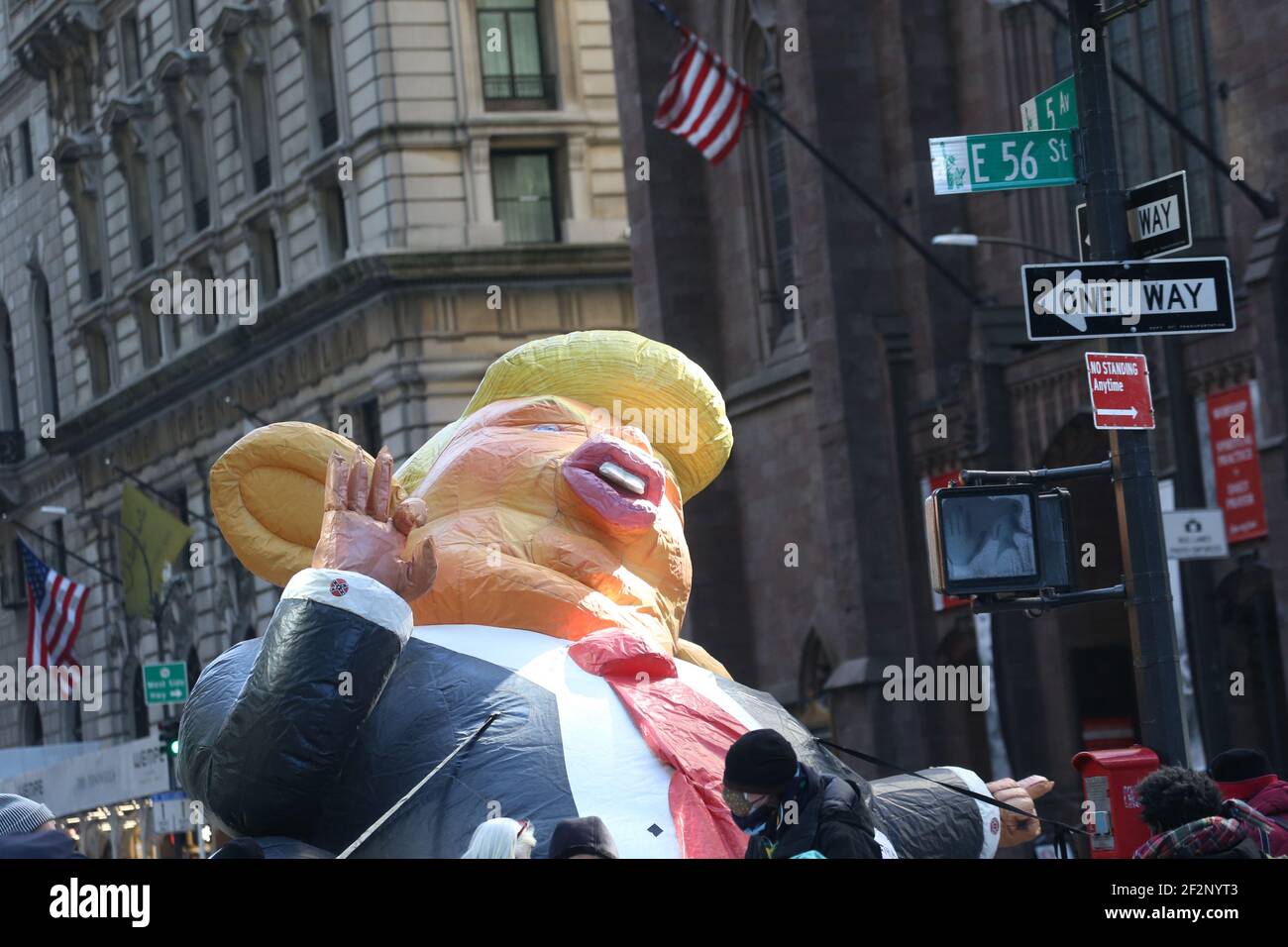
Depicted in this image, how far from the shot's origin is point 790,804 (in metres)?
6.41

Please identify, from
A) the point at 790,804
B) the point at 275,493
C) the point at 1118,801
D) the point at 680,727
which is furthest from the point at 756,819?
the point at 275,493

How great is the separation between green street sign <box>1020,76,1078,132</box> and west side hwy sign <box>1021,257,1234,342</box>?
34.1 inches

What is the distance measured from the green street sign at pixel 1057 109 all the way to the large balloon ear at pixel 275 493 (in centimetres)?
332

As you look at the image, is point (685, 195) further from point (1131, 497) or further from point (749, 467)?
point (1131, 497)

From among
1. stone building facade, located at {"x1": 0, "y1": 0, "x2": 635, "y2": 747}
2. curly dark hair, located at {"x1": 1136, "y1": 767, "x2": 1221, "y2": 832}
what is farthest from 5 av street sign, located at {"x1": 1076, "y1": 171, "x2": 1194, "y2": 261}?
stone building facade, located at {"x1": 0, "y1": 0, "x2": 635, "y2": 747}

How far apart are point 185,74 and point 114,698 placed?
46.5 ft

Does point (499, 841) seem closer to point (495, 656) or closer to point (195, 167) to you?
point (495, 656)

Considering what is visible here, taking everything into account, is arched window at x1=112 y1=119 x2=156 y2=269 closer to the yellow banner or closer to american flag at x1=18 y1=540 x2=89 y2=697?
the yellow banner

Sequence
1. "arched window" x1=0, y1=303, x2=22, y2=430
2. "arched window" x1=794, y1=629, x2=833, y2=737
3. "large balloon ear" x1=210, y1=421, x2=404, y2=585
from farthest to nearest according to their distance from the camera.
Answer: "arched window" x1=0, y1=303, x2=22, y2=430 → "arched window" x1=794, y1=629, x2=833, y2=737 → "large balloon ear" x1=210, y1=421, x2=404, y2=585

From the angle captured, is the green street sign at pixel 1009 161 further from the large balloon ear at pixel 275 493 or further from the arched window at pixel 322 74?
the arched window at pixel 322 74

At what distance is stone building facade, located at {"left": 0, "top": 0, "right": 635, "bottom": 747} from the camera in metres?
41.1

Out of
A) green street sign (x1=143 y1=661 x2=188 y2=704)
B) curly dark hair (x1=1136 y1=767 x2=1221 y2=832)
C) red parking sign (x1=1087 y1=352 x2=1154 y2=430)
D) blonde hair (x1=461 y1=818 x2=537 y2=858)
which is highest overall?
red parking sign (x1=1087 y1=352 x2=1154 y2=430)

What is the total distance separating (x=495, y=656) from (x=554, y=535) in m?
0.82

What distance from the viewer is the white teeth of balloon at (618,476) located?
957 cm
